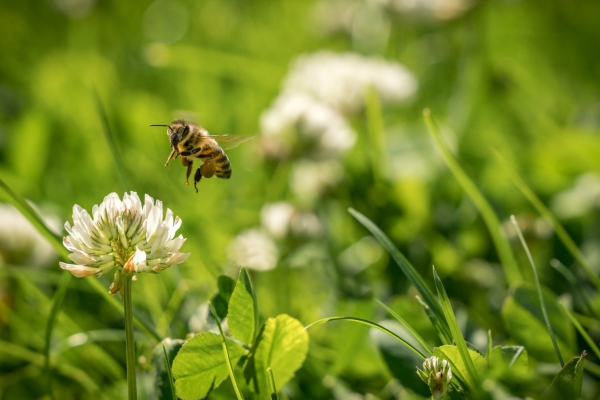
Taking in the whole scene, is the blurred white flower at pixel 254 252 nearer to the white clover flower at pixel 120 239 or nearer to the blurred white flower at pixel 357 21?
the white clover flower at pixel 120 239

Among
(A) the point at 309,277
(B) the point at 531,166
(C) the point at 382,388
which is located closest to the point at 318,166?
(A) the point at 309,277

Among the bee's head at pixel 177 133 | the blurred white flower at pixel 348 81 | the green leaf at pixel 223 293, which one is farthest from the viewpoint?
the blurred white flower at pixel 348 81

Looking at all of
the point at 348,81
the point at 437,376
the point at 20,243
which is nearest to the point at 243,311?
the point at 437,376

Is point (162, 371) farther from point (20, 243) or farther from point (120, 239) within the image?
point (20, 243)

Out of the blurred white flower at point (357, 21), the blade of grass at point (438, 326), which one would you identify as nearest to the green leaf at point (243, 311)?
the blade of grass at point (438, 326)

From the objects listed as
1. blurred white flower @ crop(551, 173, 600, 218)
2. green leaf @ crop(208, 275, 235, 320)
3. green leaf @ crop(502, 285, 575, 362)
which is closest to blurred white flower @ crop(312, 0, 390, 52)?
blurred white flower @ crop(551, 173, 600, 218)

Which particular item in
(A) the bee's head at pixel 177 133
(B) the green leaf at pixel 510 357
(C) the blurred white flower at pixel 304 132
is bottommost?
(B) the green leaf at pixel 510 357

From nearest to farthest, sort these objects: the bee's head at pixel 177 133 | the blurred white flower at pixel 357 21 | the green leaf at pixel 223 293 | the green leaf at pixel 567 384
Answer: the green leaf at pixel 567 384 < the green leaf at pixel 223 293 < the bee's head at pixel 177 133 < the blurred white flower at pixel 357 21

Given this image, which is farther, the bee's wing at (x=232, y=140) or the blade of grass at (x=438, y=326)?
the bee's wing at (x=232, y=140)
